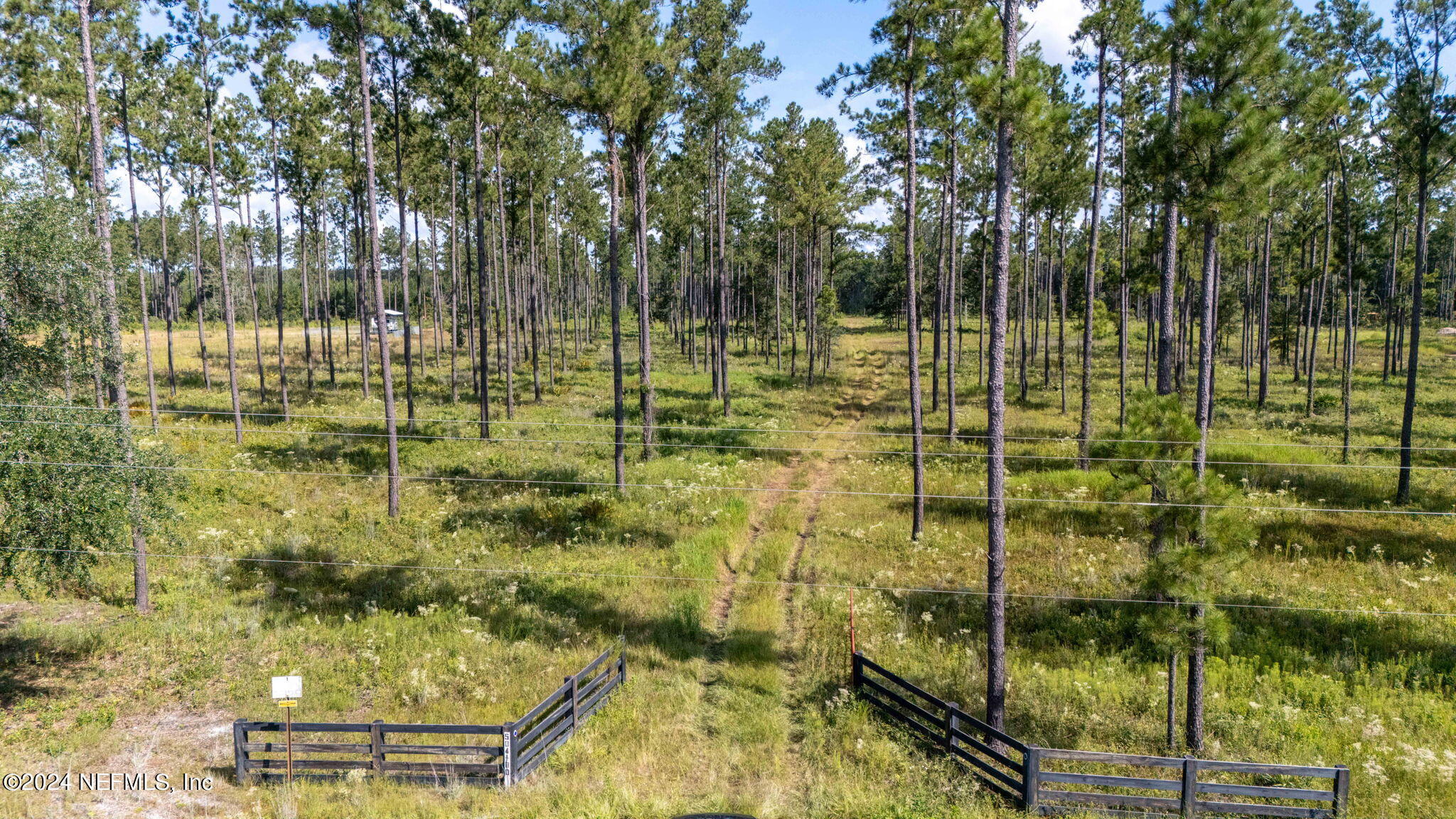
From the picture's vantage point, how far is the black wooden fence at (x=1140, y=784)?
9.54 metres

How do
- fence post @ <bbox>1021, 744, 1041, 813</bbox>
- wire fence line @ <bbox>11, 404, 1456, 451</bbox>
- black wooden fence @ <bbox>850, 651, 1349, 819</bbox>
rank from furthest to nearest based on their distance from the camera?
1. wire fence line @ <bbox>11, 404, 1456, 451</bbox>
2. fence post @ <bbox>1021, 744, 1041, 813</bbox>
3. black wooden fence @ <bbox>850, 651, 1349, 819</bbox>

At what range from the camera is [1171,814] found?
9992 mm

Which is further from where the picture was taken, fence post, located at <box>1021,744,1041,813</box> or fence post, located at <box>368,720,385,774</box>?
fence post, located at <box>368,720,385,774</box>

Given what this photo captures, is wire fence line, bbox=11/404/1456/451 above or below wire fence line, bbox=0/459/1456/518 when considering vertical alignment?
above

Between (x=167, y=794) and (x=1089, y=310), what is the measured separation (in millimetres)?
26280

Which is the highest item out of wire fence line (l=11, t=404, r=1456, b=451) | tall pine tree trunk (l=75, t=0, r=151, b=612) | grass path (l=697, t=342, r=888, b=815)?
tall pine tree trunk (l=75, t=0, r=151, b=612)

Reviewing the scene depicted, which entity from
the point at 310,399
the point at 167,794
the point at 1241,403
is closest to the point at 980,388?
the point at 1241,403

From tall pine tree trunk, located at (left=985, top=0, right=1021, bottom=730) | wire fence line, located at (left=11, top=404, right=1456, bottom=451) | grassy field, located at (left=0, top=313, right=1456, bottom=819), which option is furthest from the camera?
wire fence line, located at (left=11, top=404, right=1456, bottom=451)

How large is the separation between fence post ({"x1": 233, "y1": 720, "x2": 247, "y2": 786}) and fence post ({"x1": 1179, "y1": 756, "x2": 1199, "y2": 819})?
1361 cm

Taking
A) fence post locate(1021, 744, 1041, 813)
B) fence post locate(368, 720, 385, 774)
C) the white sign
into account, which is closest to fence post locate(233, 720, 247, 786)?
the white sign

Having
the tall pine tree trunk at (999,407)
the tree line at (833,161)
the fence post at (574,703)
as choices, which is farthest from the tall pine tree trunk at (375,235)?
the tall pine tree trunk at (999,407)

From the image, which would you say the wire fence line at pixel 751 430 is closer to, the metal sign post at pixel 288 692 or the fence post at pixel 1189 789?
the fence post at pixel 1189 789

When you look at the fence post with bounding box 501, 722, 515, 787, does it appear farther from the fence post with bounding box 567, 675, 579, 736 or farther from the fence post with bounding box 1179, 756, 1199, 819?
the fence post with bounding box 1179, 756, 1199, 819

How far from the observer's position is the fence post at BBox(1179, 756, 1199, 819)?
9633mm
